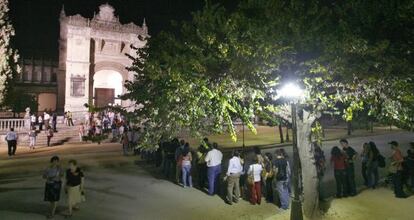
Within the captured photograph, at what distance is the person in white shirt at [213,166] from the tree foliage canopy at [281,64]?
224cm

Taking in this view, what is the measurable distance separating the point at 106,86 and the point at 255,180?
103 feet

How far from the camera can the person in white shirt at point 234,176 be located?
36.6 ft

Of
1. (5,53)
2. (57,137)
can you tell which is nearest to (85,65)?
(5,53)

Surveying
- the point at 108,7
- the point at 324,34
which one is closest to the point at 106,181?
the point at 324,34

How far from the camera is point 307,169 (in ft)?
34.5

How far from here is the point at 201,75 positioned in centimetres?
939

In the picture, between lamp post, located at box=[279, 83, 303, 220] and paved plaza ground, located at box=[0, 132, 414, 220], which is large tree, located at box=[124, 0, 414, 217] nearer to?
lamp post, located at box=[279, 83, 303, 220]

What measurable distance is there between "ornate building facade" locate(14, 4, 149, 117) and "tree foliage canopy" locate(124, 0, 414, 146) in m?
26.5

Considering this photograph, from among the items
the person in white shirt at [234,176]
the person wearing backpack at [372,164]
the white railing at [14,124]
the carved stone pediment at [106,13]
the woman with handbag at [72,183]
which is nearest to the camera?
the woman with handbag at [72,183]

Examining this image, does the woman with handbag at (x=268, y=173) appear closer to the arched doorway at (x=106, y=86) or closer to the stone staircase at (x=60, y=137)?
the stone staircase at (x=60, y=137)

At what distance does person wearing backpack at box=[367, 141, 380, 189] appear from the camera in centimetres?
1253

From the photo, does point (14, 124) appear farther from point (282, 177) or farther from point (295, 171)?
point (295, 171)

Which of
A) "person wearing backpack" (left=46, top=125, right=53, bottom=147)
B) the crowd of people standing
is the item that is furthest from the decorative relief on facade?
the crowd of people standing

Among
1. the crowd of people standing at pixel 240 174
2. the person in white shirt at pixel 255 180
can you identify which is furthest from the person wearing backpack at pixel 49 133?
the person in white shirt at pixel 255 180
